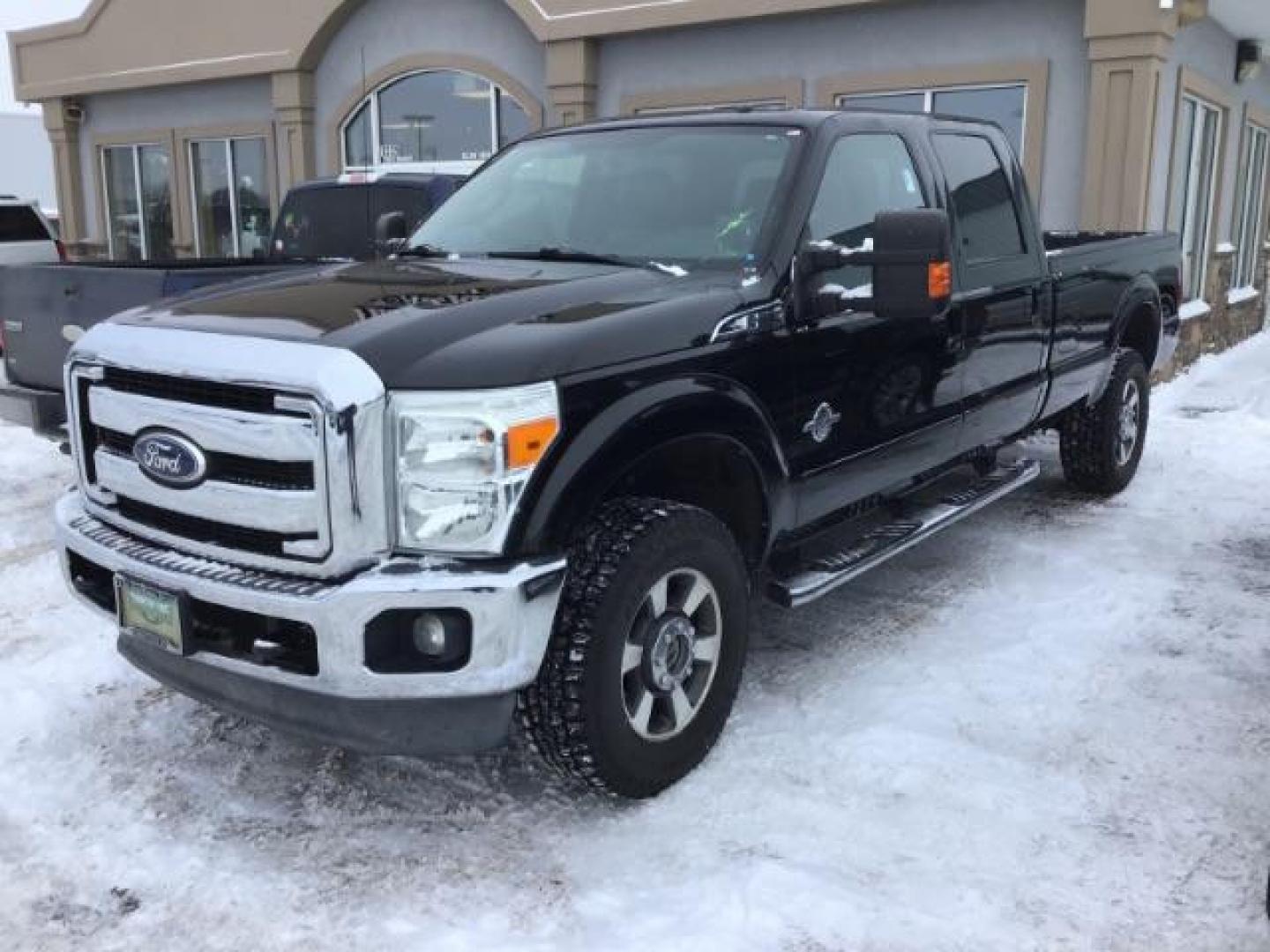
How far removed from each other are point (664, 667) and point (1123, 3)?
7696mm

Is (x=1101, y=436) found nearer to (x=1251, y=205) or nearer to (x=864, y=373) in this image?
(x=864, y=373)

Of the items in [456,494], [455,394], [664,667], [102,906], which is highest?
[455,394]

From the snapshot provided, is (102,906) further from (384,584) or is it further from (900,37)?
(900,37)

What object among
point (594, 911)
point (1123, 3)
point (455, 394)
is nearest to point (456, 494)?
point (455, 394)

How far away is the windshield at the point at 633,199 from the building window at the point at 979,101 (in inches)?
238

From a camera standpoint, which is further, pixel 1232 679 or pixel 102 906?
pixel 1232 679

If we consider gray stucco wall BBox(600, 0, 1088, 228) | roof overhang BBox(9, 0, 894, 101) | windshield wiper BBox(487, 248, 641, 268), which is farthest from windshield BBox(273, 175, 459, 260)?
windshield wiper BBox(487, 248, 641, 268)

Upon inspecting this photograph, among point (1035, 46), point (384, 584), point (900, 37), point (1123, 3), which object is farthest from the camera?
point (900, 37)

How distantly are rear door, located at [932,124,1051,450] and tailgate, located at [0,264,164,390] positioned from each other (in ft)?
11.7

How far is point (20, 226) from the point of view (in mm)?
11758

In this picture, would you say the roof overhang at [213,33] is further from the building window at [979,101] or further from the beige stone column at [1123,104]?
the beige stone column at [1123,104]

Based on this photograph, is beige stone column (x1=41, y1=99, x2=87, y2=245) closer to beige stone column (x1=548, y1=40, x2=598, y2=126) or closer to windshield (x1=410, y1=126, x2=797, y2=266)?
beige stone column (x1=548, y1=40, x2=598, y2=126)

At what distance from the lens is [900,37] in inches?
406

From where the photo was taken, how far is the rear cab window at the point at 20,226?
11633mm
